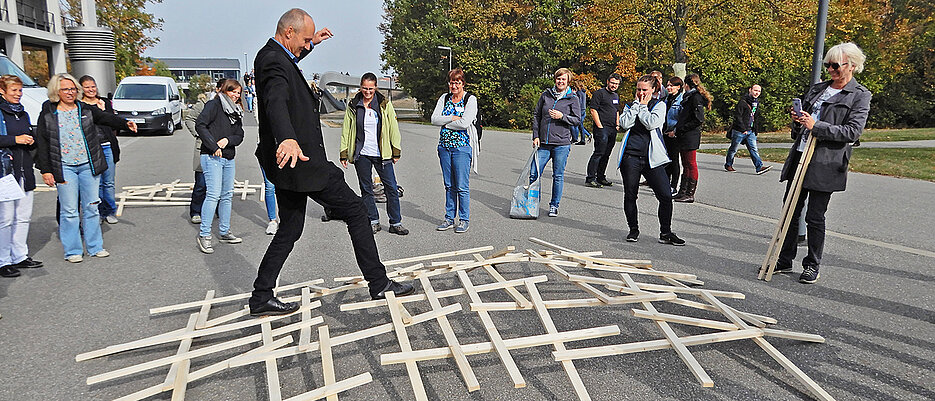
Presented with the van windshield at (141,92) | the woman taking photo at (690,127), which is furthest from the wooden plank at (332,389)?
the van windshield at (141,92)

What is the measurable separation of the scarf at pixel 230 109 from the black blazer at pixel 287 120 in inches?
114

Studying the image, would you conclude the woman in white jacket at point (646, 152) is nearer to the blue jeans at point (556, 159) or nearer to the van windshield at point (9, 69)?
the blue jeans at point (556, 159)

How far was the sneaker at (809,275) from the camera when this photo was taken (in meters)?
5.07

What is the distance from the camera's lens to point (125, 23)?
3616 cm

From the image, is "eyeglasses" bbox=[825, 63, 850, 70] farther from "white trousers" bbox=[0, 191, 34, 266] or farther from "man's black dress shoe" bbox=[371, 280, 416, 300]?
"white trousers" bbox=[0, 191, 34, 266]

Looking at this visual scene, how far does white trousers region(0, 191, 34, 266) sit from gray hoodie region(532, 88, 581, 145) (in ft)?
18.1

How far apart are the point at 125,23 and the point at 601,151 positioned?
117 ft

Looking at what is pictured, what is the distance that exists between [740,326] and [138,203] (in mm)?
→ 7838

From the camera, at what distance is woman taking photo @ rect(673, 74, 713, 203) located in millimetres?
8739

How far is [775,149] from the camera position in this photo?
1738 centimetres

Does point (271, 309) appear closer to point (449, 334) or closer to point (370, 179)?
point (449, 334)

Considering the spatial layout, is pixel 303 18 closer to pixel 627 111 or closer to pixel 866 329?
pixel 627 111

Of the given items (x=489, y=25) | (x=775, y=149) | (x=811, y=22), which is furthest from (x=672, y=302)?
(x=489, y=25)

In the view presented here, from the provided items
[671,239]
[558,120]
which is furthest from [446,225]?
[671,239]
